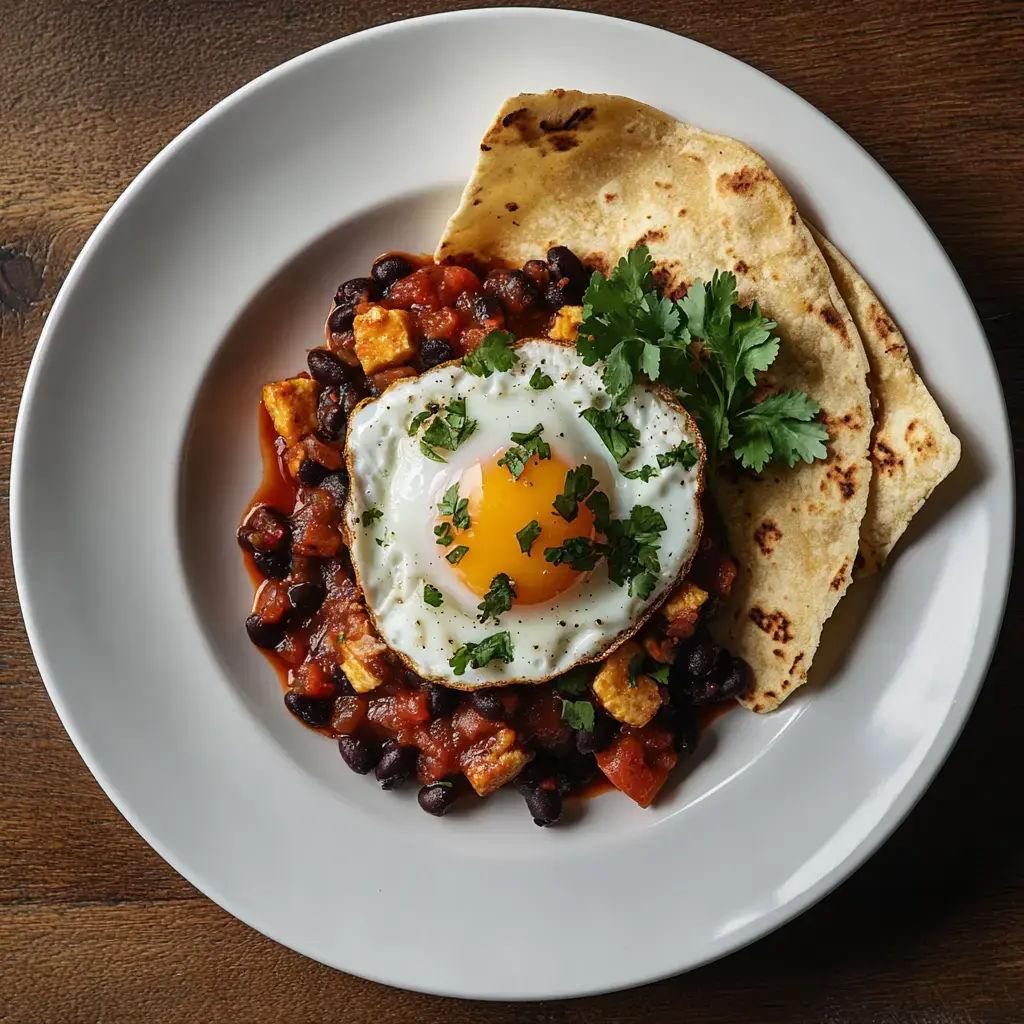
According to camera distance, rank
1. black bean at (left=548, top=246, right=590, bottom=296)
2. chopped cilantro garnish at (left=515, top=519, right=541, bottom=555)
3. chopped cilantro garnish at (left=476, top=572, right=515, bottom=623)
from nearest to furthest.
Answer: chopped cilantro garnish at (left=515, top=519, right=541, bottom=555), chopped cilantro garnish at (left=476, top=572, right=515, bottom=623), black bean at (left=548, top=246, right=590, bottom=296)

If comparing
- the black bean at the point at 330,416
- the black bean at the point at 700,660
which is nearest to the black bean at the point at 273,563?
the black bean at the point at 330,416

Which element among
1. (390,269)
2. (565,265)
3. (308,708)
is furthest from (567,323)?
(308,708)

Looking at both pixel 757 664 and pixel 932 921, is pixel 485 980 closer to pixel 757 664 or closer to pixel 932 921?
pixel 757 664

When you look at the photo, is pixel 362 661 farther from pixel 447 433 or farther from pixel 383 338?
pixel 383 338

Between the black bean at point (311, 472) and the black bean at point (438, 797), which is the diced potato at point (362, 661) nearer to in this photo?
the black bean at point (438, 797)

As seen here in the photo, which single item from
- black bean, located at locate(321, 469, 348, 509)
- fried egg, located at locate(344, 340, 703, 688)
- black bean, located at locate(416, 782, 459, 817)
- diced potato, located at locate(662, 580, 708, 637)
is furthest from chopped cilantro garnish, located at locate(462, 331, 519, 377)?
black bean, located at locate(416, 782, 459, 817)

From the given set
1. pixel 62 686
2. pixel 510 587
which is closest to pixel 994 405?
pixel 510 587

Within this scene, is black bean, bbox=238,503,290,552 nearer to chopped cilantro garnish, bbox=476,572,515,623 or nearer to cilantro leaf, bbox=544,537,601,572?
chopped cilantro garnish, bbox=476,572,515,623
